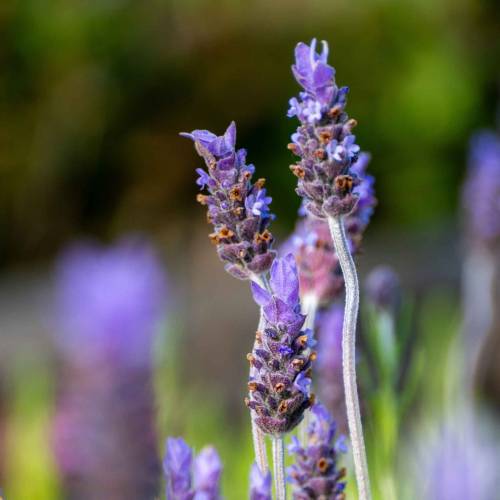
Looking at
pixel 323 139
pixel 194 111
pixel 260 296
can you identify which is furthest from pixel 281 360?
pixel 194 111

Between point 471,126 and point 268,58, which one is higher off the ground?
point 268,58

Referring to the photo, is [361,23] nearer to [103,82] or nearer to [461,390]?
[103,82]

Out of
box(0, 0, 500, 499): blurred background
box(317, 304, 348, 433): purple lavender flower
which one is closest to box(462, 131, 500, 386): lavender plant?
box(317, 304, 348, 433): purple lavender flower

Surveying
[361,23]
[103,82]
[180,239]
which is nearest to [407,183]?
[361,23]

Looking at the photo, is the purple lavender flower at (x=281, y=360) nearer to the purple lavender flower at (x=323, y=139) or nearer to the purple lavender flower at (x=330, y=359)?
the purple lavender flower at (x=323, y=139)

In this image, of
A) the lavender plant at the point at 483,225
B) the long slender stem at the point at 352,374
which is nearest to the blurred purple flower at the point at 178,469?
the long slender stem at the point at 352,374

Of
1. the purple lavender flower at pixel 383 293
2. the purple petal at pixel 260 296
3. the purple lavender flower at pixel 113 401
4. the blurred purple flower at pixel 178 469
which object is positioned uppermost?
the purple lavender flower at pixel 383 293

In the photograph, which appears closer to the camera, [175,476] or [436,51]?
[175,476]
